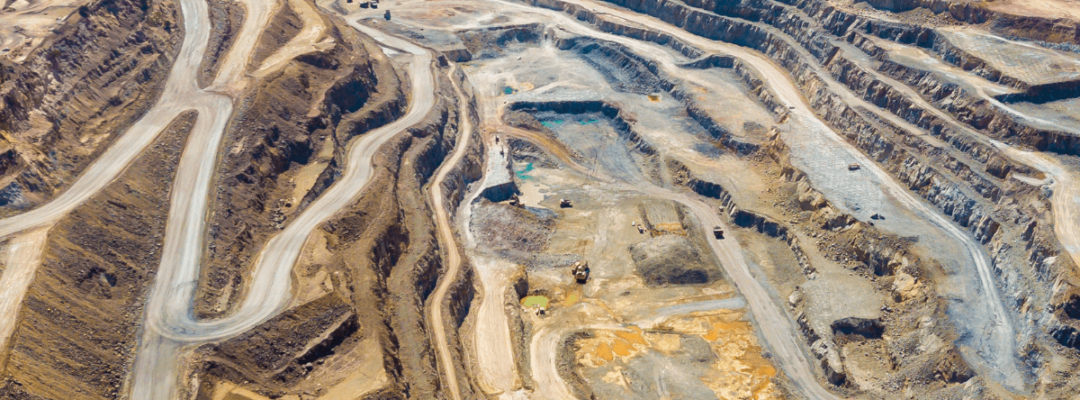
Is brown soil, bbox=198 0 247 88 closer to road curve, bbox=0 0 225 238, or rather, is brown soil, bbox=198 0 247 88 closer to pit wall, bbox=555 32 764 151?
road curve, bbox=0 0 225 238

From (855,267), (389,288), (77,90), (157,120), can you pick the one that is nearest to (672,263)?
(855,267)

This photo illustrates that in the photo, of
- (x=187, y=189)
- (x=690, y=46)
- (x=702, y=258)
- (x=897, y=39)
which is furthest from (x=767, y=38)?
(x=187, y=189)

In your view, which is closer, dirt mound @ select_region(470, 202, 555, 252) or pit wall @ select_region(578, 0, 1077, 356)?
pit wall @ select_region(578, 0, 1077, 356)

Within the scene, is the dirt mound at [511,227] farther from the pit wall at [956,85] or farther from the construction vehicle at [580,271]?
the pit wall at [956,85]

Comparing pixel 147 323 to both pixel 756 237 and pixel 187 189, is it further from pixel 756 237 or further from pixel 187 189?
pixel 756 237

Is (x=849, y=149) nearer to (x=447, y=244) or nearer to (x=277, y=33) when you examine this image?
(x=447, y=244)

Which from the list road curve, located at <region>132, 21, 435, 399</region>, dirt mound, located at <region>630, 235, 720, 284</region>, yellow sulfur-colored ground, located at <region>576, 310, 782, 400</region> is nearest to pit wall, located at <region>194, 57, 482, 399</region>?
road curve, located at <region>132, 21, 435, 399</region>
